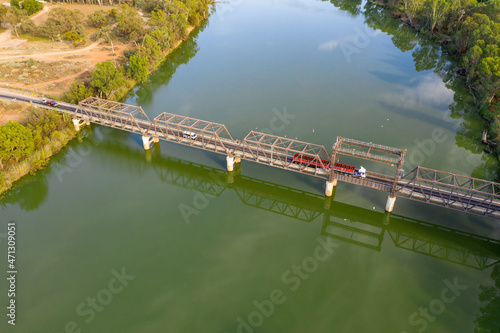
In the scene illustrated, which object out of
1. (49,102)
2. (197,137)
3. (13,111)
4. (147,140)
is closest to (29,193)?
(147,140)

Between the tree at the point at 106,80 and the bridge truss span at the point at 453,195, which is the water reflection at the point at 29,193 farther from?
the bridge truss span at the point at 453,195

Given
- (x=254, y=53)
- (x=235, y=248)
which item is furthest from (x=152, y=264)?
(x=254, y=53)

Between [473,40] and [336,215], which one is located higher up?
[473,40]

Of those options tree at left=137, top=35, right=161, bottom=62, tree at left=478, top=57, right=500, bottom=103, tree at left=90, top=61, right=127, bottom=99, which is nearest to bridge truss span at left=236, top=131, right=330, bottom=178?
tree at left=90, top=61, right=127, bottom=99

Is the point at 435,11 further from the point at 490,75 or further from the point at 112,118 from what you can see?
the point at 112,118

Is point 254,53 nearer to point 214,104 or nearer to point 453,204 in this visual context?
point 214,104

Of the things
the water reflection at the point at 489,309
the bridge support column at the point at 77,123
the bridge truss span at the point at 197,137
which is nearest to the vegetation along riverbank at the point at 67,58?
the bridge support column at the point at 77,123
